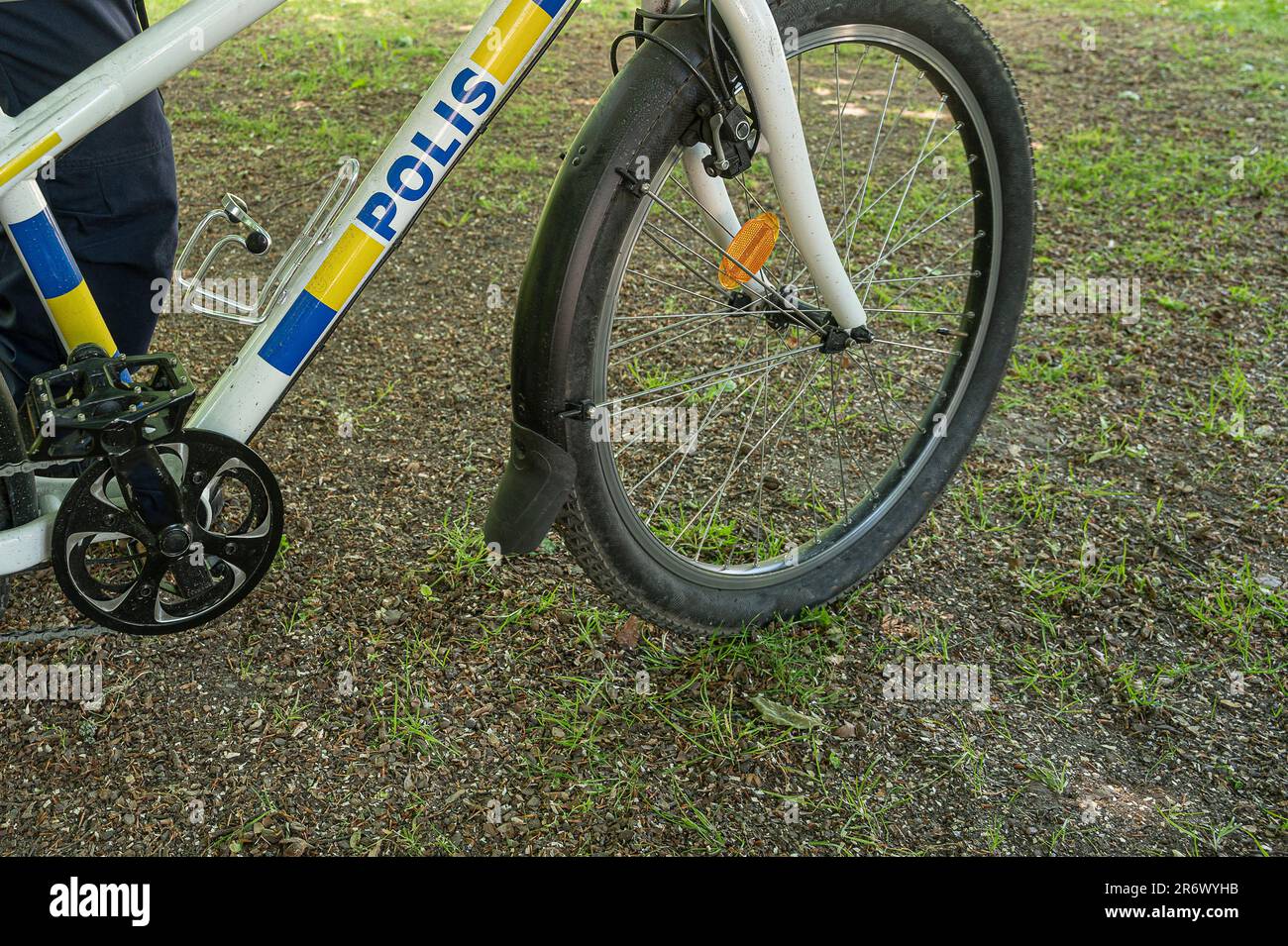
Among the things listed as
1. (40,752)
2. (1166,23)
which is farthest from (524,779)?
(1166,23)

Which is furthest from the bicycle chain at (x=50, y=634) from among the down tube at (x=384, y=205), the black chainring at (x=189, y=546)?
the down tube at (x=384, y=205)

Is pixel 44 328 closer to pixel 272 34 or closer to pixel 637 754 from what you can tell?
pixel 637 754

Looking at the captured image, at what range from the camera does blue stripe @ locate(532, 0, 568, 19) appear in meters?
1.66

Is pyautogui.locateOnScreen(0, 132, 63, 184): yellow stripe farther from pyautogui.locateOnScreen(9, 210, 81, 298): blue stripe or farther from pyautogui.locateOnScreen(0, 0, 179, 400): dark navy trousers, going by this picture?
pyautogui.locateOnScreen(0, 0, 179, 400): dark navy trousers

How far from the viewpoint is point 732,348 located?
3.09m

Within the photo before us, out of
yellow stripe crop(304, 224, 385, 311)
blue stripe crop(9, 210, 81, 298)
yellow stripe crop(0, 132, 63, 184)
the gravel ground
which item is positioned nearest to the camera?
yellow stripe crop(0, 132, 63, 184)

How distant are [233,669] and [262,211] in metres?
2.10

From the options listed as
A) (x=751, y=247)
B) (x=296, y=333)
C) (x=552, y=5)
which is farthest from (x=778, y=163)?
(x=296, y=333)

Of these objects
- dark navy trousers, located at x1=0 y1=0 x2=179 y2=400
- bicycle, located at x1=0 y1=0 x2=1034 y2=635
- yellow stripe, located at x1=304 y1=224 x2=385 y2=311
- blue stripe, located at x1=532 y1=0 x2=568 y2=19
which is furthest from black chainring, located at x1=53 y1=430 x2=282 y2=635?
blue stripe, located at x1=532 y1=0 x2=568 y2=19

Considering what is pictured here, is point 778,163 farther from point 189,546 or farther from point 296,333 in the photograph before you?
point 189,546

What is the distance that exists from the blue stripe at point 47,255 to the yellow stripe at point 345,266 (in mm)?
367

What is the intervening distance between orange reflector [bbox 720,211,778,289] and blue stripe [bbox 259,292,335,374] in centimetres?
73

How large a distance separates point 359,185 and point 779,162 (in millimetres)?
728

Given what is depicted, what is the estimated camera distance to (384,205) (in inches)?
67.2
